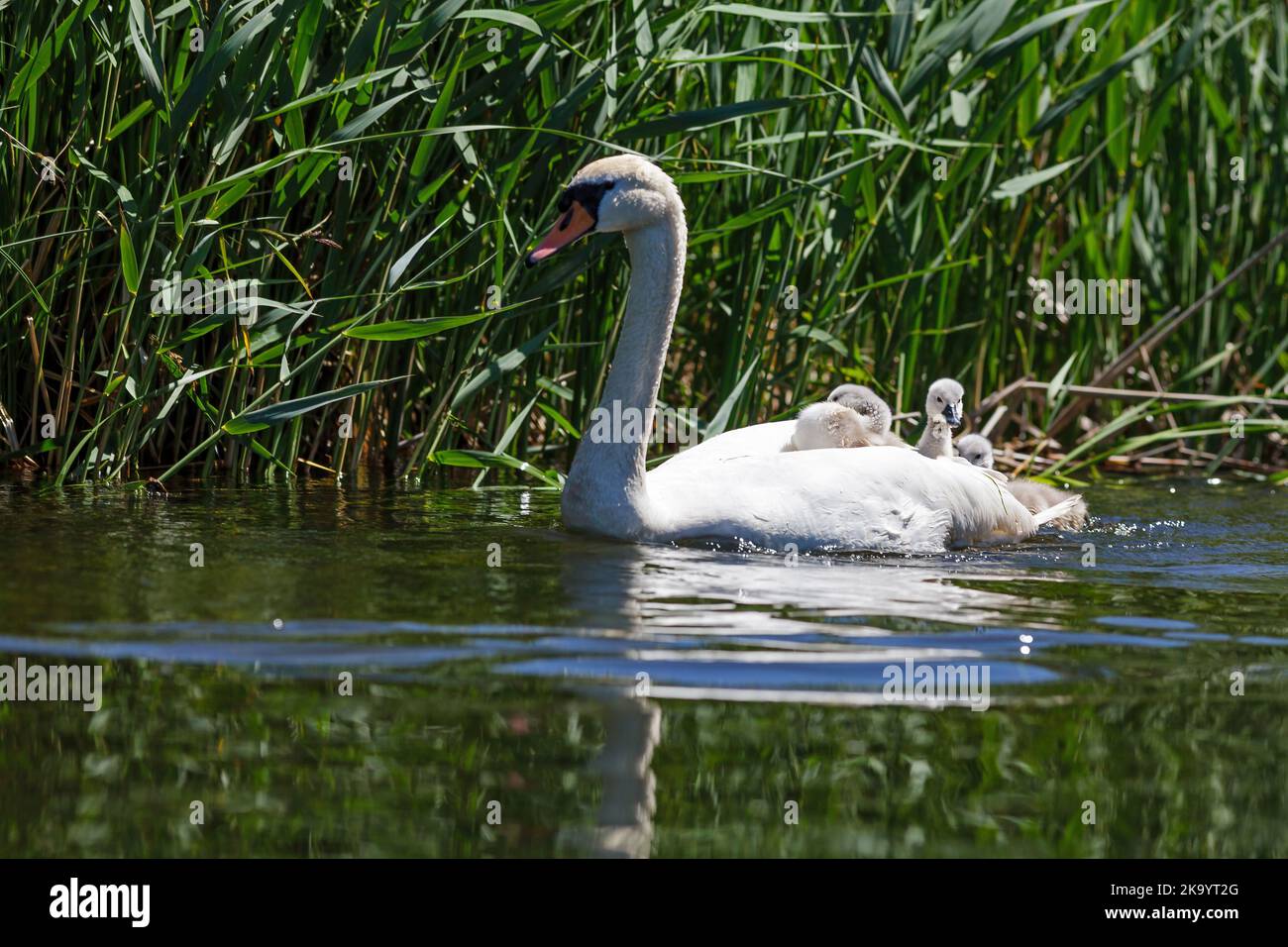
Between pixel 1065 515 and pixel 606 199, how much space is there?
2091 millimetres

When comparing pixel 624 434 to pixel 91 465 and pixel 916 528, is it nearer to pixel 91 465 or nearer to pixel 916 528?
pixel 916 528

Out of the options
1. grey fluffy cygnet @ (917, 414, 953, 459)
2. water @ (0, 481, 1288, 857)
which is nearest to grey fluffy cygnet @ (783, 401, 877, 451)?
grey fluffy cygnet @ (917, 414, 953, 459)

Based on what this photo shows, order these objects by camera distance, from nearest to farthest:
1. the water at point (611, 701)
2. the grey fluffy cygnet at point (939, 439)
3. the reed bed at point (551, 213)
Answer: the water at point (611, 701), the reed bed at point (551, 213), the grey fluffy cygnet at point (939, 439)

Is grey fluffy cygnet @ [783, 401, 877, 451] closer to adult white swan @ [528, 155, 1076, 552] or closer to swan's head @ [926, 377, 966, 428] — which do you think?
adult white swan @ [528, 155, 1076, 552]

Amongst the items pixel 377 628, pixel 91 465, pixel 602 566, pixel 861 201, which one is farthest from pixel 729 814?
pixel 861 201

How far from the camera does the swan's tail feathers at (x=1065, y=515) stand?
6633mm

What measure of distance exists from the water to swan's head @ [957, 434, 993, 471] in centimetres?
161

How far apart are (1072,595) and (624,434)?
58.8 inches

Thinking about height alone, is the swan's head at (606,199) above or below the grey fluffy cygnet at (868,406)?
above

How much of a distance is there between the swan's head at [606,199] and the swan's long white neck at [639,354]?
111 mm

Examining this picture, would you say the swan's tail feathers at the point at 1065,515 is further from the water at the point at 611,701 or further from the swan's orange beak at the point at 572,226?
the swan's orange beak at the point at 572,226

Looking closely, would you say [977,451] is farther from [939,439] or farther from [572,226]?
[572,226]

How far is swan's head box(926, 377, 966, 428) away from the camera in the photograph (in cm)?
673

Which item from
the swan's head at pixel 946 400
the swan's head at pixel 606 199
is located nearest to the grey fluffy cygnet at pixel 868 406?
the swan's head at pixel 946 400
